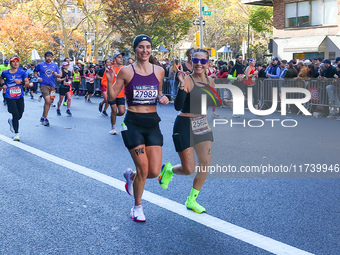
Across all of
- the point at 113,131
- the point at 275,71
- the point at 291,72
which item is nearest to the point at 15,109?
the point at 113,131

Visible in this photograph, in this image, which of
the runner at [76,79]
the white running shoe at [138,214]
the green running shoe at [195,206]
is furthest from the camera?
the runner at [76,79]

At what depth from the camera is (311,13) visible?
1271 inches

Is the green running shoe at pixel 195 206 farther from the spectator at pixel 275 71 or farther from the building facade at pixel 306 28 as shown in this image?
the building facade at pixel 306 28

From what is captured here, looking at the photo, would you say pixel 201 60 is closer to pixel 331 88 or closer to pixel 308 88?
pixel 331 88

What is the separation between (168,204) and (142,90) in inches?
55.7

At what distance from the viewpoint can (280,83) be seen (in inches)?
654

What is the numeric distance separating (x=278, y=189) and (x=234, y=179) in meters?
0.81

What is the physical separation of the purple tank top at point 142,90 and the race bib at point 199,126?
52cm

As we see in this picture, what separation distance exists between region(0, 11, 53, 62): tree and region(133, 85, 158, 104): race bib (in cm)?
4871

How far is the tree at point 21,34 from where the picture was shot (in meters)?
51.1

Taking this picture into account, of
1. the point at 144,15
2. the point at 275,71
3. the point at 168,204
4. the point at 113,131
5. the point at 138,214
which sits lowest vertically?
the point at 113,131

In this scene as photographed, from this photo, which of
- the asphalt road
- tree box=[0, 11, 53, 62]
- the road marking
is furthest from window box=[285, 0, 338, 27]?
tree box=[0, 11, 53, 62]

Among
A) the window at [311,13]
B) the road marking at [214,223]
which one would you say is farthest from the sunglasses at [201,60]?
the window at [311,13]

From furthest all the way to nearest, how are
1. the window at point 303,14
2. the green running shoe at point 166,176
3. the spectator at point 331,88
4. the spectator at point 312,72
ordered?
the window at point 303,14
the spectator at point 312,72
the spectator at point 331,88
the green running shoe at point 166,176
